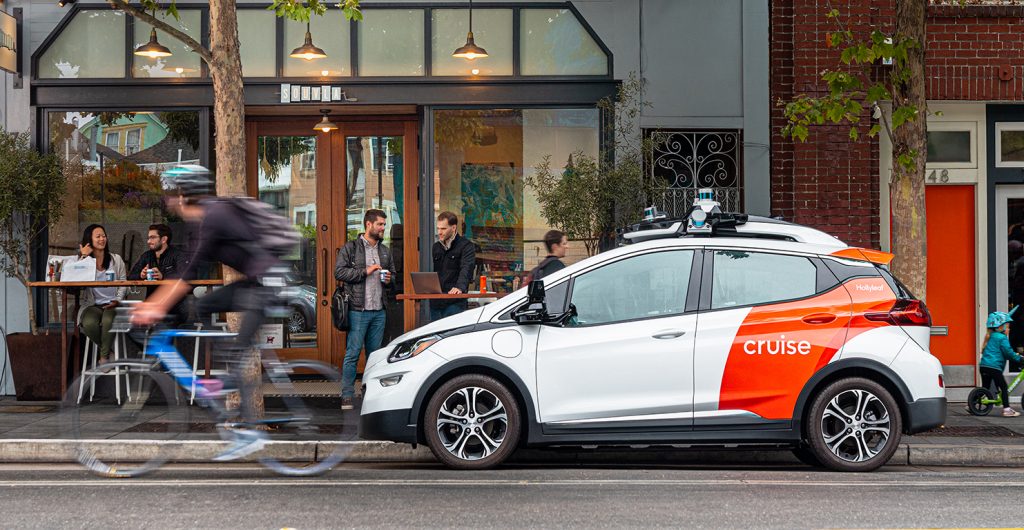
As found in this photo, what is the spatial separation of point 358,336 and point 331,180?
3.52 meters

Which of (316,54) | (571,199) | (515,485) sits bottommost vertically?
(515,485)

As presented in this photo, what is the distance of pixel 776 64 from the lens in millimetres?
13195

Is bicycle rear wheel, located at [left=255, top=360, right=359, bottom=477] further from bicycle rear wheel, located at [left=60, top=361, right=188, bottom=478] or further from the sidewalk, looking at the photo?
bicycle rear wheel, located at [left=60, top=361, right=188, bottom=478]

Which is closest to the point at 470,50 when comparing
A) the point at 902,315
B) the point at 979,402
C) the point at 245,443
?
the point at 902,315

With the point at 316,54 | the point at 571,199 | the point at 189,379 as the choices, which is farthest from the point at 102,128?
the point at 189,379

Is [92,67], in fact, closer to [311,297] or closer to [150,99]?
[150,99]

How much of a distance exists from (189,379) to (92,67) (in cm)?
694

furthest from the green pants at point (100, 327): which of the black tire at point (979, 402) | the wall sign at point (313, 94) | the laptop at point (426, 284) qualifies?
the black tire at point (979, 402)

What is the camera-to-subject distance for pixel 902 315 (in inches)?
323

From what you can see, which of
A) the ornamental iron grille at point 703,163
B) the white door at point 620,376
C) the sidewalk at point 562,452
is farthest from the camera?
the ornamental iron grille at point 703,163

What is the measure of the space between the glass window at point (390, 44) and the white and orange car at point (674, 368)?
18.4 feet

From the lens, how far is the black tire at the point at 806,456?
335 inches

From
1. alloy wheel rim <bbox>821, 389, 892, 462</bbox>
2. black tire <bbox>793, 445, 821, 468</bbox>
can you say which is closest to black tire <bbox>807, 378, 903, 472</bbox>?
alloy wheel rim <bbox>821, 389, 892, 462</bbox>

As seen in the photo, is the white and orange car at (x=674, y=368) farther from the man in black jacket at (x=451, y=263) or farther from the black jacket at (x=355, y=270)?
the man in black jacket at (x=451, y=263)
